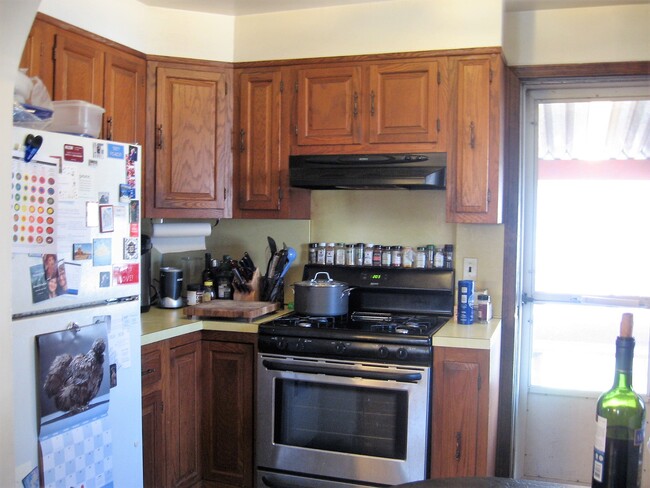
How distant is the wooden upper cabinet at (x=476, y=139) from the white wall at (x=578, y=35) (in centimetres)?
36

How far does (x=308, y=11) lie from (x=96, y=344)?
6.64 ft

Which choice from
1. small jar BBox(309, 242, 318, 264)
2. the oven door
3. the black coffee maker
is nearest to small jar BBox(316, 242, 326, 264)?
small jar BBox(309, 242, 318, 264)

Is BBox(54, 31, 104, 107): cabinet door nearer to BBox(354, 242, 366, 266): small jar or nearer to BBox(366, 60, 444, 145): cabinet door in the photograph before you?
BBox(366, 60, 444, 145): cabinet door

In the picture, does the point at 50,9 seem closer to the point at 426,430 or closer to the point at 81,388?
the point at 81,388

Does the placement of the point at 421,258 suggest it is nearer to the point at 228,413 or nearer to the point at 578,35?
the point at 228,413

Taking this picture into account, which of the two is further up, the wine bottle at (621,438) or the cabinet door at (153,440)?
the wine bottle at (621,438)

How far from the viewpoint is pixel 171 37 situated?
3430mm

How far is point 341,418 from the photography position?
3047mm

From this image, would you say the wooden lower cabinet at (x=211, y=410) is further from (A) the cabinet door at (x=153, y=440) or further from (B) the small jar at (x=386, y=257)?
(B) the small jar at (x=386, y=257)

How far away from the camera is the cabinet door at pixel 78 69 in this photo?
9.21 feet

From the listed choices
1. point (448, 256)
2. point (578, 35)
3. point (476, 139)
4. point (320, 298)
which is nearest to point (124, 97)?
point (320, 298)

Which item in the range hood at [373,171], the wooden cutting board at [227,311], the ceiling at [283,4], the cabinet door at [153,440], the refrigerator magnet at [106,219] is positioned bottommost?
the cabinet door at [153,440]

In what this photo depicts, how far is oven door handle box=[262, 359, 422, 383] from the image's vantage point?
2.89m

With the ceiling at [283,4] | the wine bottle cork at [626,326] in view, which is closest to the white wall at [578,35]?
the ceiling at [283,4]
